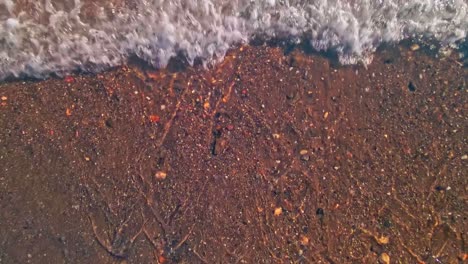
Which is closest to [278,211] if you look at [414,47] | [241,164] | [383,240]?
[241,164]

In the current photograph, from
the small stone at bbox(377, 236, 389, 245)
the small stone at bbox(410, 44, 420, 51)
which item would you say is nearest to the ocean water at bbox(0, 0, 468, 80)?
the small stone at bbox(410, 44, 420, 51)

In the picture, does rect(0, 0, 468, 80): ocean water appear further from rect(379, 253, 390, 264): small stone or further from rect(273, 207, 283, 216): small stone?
rect(379, 253, 390, 264): small stone

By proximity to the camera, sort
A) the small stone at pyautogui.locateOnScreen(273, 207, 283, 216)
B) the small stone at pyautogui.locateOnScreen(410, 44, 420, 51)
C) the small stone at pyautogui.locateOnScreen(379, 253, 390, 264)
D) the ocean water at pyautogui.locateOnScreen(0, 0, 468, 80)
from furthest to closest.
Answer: the small stone at pyautogui.locateOnScreen(410, 44, 420, 51) < the ocean water at pyautogui.locateOnScreen(0, 0, 468, 80) < the small stone at pyautogui.locateOnScreen(273, 207, 283, 216) < the small stone at pyautogui.locateOnScreen(379, 253, 390, 264)

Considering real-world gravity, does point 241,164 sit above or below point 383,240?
above

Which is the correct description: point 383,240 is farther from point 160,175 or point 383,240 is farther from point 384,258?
point 160,175

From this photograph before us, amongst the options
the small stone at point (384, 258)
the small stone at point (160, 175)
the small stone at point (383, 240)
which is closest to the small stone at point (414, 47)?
the small stone at point (383, 240)

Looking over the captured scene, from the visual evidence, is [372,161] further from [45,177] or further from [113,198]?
[45,177]
